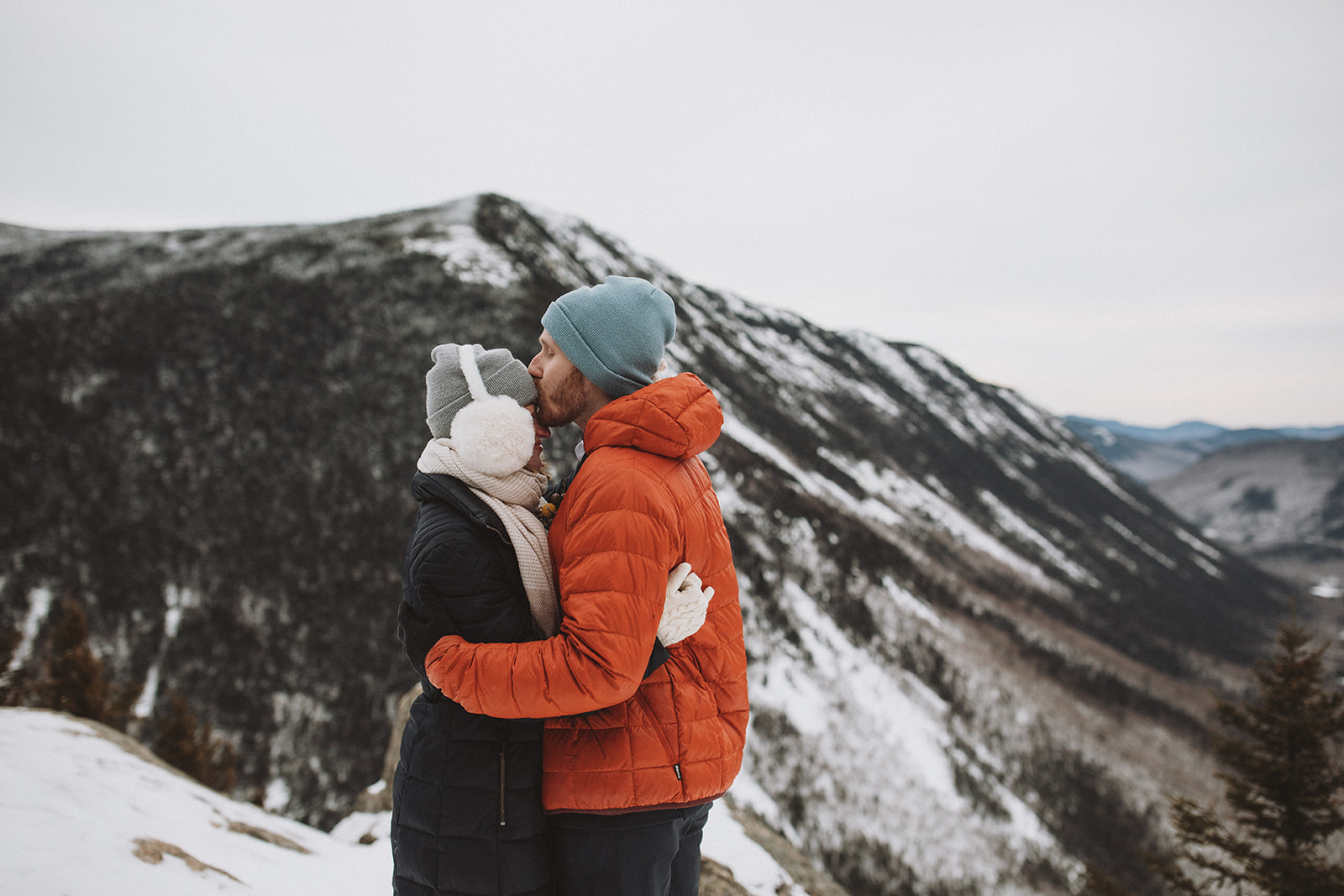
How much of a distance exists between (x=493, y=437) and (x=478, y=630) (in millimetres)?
679

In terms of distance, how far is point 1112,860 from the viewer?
1675 cm

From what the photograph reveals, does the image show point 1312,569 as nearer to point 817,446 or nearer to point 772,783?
point 817,446

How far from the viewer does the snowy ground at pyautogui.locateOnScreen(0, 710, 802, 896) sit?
3.43 m

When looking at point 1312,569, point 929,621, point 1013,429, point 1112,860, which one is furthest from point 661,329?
point 1312,569

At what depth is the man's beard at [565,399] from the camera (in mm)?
2436

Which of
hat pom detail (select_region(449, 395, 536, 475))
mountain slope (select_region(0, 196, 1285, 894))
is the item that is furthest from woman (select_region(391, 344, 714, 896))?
mountain slope (select_region(0, 196, 1285, 894))

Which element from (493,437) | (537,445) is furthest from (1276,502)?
(493,437)

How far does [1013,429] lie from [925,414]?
24.7 meters

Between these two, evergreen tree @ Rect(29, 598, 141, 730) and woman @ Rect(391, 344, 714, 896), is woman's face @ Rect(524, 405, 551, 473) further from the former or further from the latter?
evergreen tree @ Rect(29, 598, 141, 730)

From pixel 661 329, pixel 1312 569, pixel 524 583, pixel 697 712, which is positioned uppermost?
pixel 661 329

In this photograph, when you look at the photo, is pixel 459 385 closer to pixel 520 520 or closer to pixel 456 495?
pixel 456 495

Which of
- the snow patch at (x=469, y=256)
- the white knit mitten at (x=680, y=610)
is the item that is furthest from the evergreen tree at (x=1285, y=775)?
the snow patch at (x=469, y=256)

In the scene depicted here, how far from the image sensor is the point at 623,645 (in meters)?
1.90

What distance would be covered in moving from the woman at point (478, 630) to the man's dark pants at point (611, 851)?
0.08 meters
